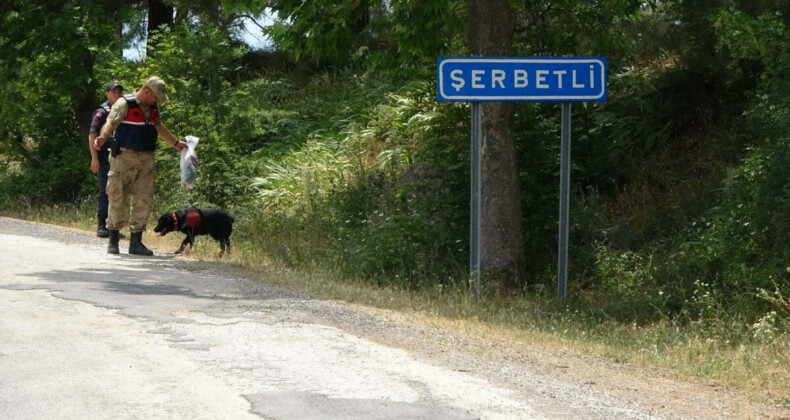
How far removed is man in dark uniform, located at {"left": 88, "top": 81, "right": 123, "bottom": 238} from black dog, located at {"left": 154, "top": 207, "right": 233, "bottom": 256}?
4.26ft

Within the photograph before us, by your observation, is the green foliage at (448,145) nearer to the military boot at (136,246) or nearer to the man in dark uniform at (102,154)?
the military boot at (136,246)

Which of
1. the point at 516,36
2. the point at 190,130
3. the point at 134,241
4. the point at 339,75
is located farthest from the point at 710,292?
the point at 339,75

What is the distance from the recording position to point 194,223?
13547 mm

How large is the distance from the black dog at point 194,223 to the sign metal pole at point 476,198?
11.7ft

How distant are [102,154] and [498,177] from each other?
19.5 feet

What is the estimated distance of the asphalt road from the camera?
6035mm

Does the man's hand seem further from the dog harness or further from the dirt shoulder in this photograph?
the dirt shoulder

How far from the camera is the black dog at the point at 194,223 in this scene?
13565mm

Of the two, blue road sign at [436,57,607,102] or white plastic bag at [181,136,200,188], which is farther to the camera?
white plastic bag at [181,136,200,188]

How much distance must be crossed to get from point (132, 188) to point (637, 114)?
7846 millimetres

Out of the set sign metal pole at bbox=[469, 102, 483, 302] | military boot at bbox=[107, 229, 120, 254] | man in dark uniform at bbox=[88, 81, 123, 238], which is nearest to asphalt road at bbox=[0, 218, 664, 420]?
sign metal pole at bbox=[469, 102, 483, 302]

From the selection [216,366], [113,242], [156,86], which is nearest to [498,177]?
[156,86]

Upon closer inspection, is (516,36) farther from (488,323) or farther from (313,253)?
(488,323)

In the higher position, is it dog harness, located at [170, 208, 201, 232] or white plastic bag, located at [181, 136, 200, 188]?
white plastic bag, located at [181, 136, 200, 188]
